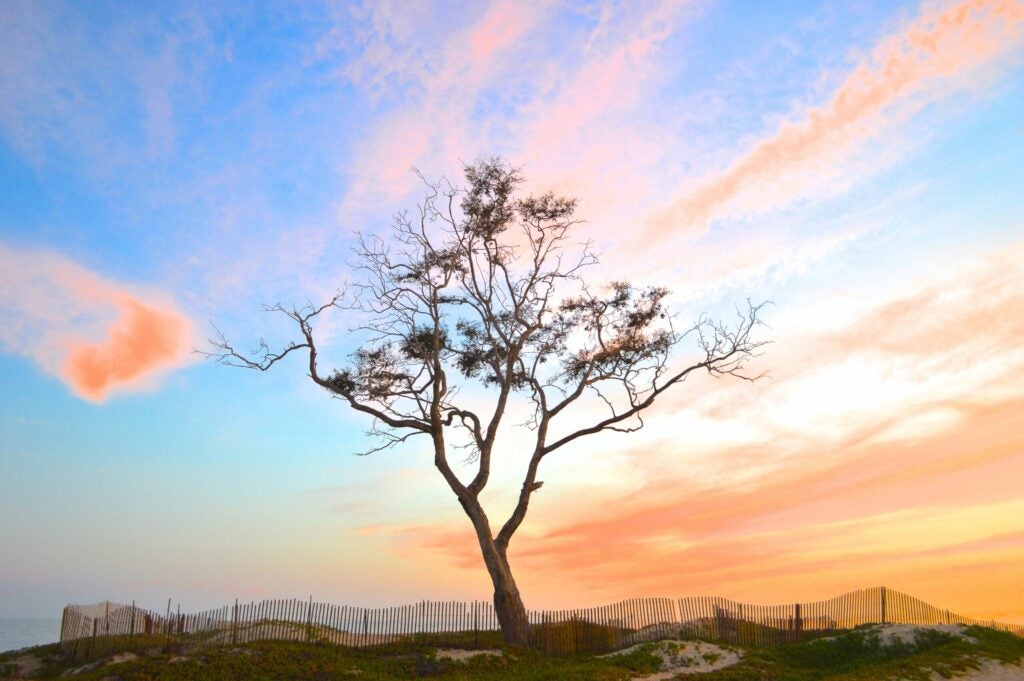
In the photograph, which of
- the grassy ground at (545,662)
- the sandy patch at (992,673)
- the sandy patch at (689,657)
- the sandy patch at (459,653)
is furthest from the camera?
the sandy patch at (459,653)

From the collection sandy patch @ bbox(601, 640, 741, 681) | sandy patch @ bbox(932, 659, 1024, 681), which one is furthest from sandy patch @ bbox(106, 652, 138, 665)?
sandy patch @ bbox(932, 659, 1024, 681)

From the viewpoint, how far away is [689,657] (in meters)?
23.8

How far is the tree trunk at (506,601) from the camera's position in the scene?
1064 inches

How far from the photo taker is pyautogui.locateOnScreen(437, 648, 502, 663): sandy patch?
2384 centimetres

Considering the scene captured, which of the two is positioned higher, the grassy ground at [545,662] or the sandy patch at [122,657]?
the grassy ground at [545,662]

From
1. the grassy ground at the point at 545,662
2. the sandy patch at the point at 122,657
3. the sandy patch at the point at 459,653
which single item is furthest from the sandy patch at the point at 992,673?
the sandy patch at the point at 122,657

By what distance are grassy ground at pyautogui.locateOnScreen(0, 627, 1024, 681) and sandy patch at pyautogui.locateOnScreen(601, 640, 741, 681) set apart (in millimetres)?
375

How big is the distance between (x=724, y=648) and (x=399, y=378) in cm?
1591

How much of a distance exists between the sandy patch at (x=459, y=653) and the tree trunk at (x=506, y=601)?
2.00 meters

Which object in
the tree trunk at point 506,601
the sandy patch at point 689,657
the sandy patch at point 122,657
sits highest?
the tree trunk at point 506,601

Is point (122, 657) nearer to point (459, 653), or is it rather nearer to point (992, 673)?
point (459, 653)

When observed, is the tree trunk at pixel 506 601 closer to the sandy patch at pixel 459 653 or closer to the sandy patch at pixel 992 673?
the sandy patch at pixel 459 653

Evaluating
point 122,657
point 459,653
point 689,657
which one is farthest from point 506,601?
point 122,657

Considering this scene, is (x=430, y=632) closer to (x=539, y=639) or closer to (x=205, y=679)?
(x=539, y=639)
